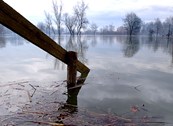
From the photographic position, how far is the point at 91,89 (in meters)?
7.23

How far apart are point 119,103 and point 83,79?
2696mm

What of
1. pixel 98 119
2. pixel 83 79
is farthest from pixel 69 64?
pixel 98 119

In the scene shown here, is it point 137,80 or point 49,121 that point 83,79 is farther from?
point 49,121

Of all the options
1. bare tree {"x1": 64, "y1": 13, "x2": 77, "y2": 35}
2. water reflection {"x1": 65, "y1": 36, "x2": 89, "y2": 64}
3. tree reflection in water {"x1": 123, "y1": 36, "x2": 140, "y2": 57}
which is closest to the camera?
water reflection {"x1": 65, "y1": 36, "x2": 89, "y2": 64}

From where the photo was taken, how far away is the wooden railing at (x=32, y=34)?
476cm

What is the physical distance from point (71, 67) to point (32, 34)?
6.16 ft

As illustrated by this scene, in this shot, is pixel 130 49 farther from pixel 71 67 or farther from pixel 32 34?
pixel 32 34

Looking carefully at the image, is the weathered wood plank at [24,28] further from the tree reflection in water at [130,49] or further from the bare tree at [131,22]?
the bare tree at [131,22]

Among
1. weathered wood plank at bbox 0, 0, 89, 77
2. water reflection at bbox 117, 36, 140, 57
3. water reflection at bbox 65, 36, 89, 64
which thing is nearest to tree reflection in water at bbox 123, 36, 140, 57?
water reflection at bbox 117, 36, 140, 57

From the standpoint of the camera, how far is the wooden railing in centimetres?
476


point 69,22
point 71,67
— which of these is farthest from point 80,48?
point 69,22

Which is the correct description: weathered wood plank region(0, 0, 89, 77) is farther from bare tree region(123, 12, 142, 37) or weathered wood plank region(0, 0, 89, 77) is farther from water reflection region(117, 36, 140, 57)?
bare tree region(123, 12, 142, 37)

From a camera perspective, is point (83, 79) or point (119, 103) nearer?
point (119, 103)

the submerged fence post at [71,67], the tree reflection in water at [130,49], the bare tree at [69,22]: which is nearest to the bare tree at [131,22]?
the bare tree at [69,22]
